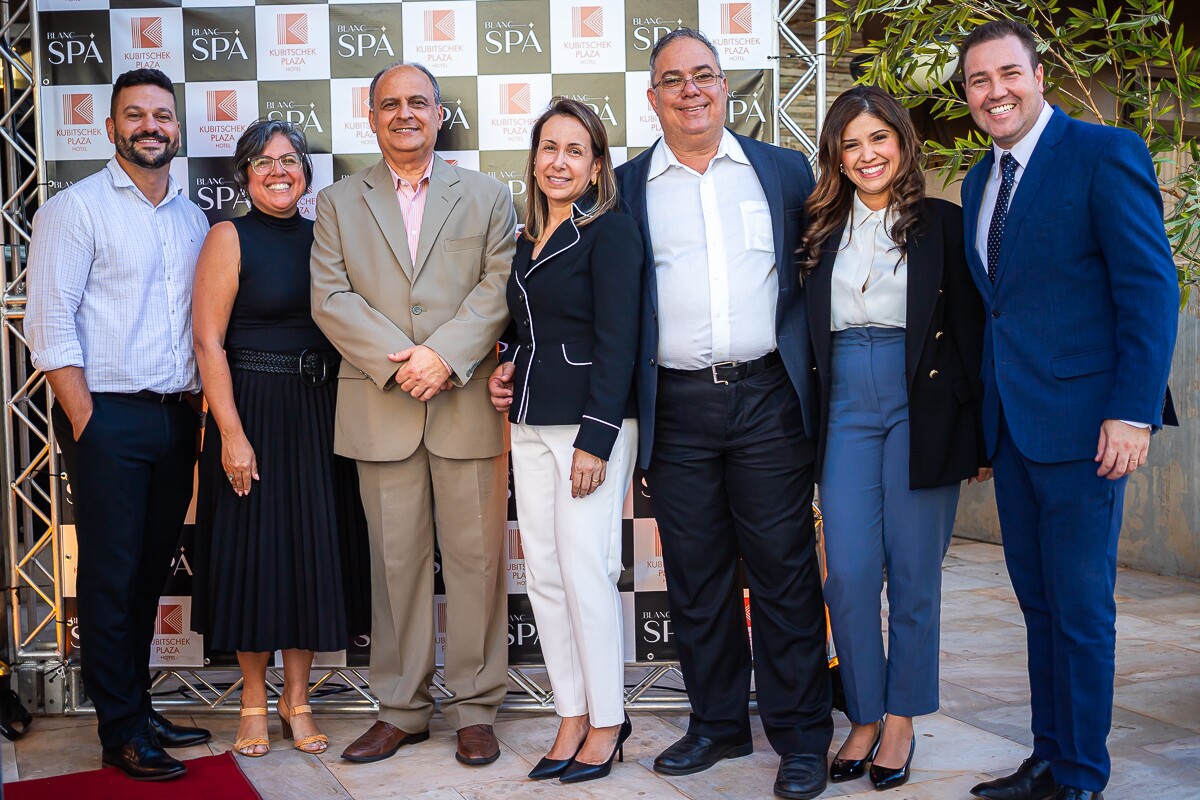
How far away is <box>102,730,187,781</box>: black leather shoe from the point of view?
3.02 m

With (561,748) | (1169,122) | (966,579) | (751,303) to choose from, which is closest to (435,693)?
(561,748)

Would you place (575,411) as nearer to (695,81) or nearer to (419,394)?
(419,394)

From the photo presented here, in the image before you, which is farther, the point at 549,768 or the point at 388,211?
the point at 388,211

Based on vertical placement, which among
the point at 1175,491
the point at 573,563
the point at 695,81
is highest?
the point at 695,81

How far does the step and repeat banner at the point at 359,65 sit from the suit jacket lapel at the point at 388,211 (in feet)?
1.56

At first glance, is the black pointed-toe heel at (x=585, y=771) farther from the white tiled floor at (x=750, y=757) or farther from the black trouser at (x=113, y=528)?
the black trouser at (x=113, y=528)

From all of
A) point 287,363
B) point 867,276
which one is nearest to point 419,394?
point 287,363

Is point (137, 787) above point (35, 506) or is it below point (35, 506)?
below

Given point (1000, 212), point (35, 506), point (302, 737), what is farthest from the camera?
point (35, 506)

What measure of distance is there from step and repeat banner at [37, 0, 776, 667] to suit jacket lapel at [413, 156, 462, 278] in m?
0.44

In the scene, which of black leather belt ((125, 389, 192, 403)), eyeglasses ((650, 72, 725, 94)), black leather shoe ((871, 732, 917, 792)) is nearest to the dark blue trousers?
black leather shoe ((871, 732, 917, 792))

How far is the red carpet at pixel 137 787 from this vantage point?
9.55ft

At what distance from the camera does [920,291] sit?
2.71 meters

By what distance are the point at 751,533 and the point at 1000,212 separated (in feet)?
3.39
